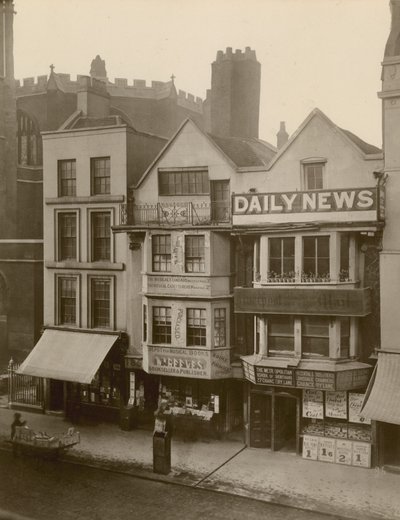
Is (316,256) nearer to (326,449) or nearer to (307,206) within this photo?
(307,206)

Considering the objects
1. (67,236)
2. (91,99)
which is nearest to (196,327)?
(67,236)

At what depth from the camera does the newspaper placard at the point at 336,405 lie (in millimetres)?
24078

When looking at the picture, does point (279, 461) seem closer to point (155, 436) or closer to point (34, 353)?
point (155, 436)

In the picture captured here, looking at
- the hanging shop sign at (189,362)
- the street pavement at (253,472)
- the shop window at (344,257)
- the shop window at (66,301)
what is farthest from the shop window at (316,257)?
the shop window at (66,301)

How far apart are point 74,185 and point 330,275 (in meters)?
13.7

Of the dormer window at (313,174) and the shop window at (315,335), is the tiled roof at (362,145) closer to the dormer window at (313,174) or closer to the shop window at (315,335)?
the dormer window at (313,174)

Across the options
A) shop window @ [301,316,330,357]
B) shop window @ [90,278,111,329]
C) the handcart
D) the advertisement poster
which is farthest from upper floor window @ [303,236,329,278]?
the handcart

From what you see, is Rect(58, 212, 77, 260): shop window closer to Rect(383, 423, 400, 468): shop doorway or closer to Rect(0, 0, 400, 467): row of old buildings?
Rect(0, 0, 400, 467): row of old buildings

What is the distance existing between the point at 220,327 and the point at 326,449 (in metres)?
6.66

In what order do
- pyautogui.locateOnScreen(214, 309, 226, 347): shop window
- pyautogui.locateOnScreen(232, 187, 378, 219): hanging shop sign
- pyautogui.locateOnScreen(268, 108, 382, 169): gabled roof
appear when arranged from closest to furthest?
pyautogui.locateOnScreen(232, 187, 378, 219): hanging shop sign, pyautogui.locateOnScreen(268, 108, 382, 169): gabled roof, pyautogui.locateOnScreen(214, 309, 226, 347): shop window

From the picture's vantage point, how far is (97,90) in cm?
3394

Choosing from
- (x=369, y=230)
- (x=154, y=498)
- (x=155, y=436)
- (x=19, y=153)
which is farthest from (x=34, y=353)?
(x=19, y=153)

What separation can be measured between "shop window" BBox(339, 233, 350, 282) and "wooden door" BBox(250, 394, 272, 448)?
6157 millimetres

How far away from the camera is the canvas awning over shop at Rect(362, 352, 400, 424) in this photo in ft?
70.7
